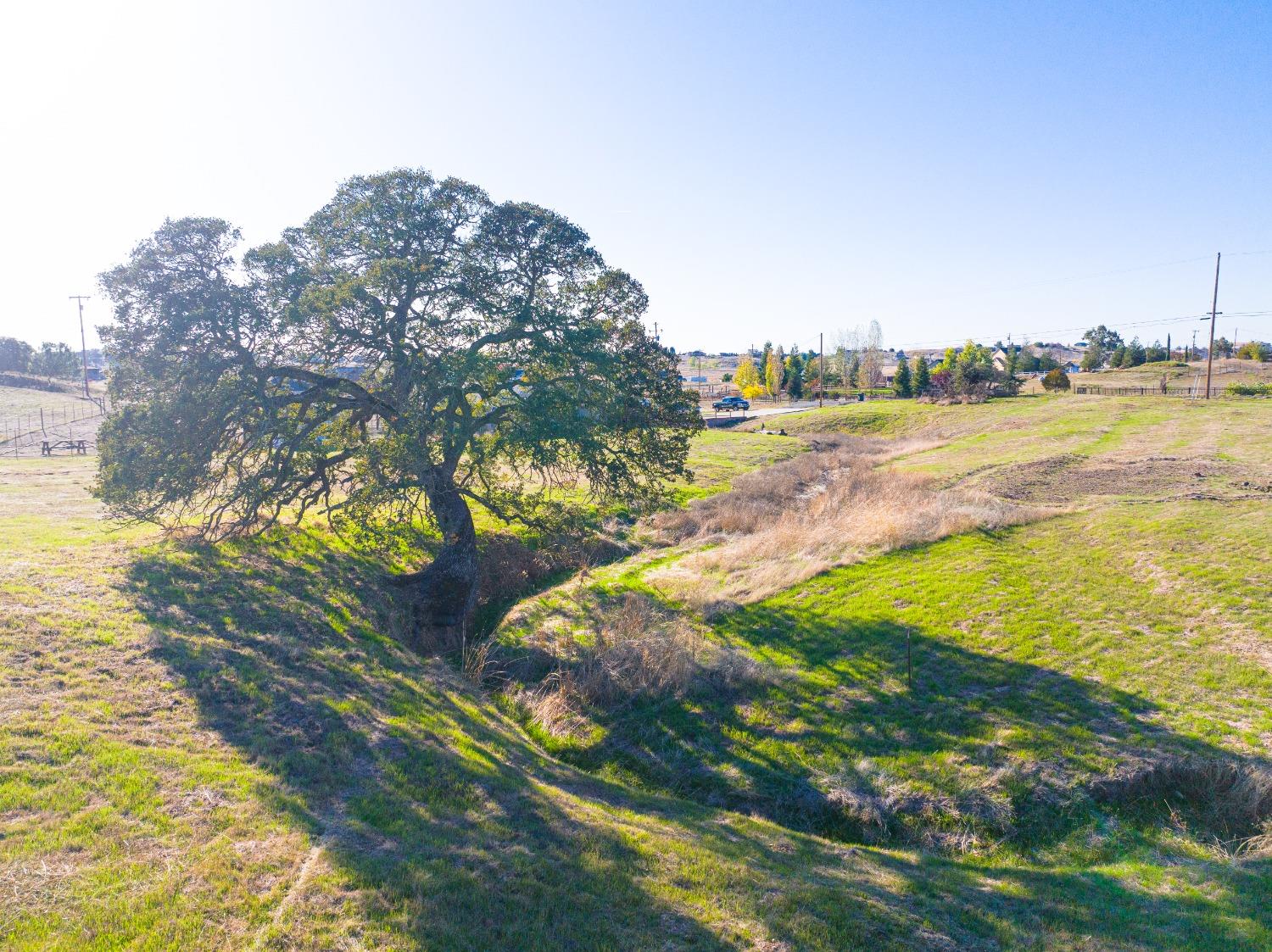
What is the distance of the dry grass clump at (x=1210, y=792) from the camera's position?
368 inches

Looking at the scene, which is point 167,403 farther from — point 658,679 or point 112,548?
point 658,679

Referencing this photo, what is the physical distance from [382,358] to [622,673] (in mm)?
10591

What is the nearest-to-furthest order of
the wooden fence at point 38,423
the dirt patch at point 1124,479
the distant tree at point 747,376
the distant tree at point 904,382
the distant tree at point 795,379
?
the dirt patch at point 1124,479
the wooden fence at point 38,423
the distant tree at point 904,382
the distant tree at point 795,379
the distant tree at point 747,376

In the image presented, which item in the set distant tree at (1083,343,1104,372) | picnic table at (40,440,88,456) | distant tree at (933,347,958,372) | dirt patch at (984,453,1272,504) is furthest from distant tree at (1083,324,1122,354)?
picnic table at (40,440,88,456)

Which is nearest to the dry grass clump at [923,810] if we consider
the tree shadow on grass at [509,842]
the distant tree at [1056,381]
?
the tree shadow on grass at [509,842]

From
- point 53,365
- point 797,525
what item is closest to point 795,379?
point 797,525

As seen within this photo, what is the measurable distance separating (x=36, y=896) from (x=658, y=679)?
428 inches

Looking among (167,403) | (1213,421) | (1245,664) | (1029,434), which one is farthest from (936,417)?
(167,403)

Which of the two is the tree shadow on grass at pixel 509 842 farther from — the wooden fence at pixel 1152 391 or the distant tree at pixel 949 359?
the distant tree at pixel 949 359

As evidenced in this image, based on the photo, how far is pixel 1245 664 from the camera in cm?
1270

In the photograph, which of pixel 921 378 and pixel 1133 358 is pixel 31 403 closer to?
pixel 921 378

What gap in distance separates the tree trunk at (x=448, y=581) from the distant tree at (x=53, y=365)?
369ft

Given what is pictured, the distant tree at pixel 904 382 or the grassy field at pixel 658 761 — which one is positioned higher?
the distant tree at pixel 904 382

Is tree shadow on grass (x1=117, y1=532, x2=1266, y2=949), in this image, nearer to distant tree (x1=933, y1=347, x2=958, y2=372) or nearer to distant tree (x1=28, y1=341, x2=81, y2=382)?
distant tree (x1=933, y1=347, x2=958, y2=372)
